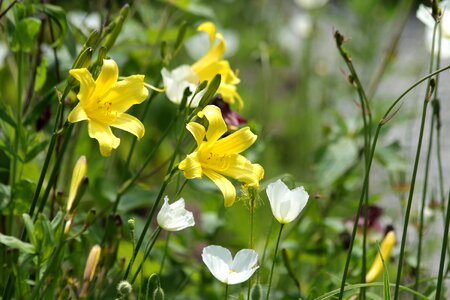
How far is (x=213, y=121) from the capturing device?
39.1 inches

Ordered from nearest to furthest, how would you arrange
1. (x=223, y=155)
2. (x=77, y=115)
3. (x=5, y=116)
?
(x=77, y=115)
(x=223, y=155)
(x=5, y=116)

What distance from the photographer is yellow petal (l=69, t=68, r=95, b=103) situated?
0.93m

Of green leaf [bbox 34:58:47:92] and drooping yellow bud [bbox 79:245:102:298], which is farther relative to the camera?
green leaf [bbox 34:58:47:92]

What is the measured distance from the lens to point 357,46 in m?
3.39

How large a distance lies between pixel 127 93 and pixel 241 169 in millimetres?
165

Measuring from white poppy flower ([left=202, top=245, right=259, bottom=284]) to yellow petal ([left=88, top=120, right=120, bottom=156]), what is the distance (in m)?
0.16

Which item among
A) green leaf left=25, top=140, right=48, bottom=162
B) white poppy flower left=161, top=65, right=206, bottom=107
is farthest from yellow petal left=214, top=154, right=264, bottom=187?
green leaf left=25, top=140, right=48, bottom=162

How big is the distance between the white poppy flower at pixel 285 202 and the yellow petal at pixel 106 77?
221 mm

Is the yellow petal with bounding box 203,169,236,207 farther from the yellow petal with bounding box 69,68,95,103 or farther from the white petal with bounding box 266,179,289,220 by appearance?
the yellow petal with bounding box 69,68,95,103

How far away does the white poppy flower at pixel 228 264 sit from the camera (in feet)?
3.09

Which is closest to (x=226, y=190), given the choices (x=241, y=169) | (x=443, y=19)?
(x=241, y=169)

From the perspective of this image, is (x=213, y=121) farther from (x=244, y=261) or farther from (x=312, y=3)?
(x=312, y=3)

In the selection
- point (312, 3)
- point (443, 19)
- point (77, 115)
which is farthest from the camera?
point (312, 3)

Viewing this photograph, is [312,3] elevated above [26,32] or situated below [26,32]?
above
